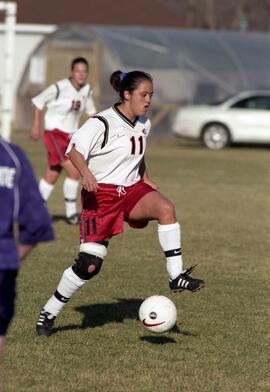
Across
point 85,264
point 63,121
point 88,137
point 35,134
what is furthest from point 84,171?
point 63,121

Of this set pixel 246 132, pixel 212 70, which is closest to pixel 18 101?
pixel 212 70

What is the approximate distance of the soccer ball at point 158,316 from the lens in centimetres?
756

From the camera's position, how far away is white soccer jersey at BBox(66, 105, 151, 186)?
7.79 metres

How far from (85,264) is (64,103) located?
7215 millimetres

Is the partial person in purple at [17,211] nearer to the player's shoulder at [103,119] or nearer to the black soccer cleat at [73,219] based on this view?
the player's shoulder at [103,119]

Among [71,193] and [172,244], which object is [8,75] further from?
[172,244]

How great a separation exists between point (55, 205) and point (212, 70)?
19547 millimetres

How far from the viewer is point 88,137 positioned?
7699mm

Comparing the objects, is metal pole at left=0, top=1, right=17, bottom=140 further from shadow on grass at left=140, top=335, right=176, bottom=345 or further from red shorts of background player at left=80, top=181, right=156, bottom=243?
shadow on grass at left=140, top=335, right=176, bottom=345

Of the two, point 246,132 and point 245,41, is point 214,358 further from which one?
point 245,41

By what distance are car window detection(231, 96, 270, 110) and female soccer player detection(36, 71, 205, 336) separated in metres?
23.7

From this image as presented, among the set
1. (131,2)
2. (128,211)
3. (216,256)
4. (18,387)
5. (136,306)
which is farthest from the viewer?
(131,2)

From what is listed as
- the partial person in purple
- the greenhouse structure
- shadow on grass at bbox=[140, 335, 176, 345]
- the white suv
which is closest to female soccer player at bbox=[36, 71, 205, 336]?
shadow on grass at bbox=[140, 335, 176, 345]

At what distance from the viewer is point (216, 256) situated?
11977 millimetres
